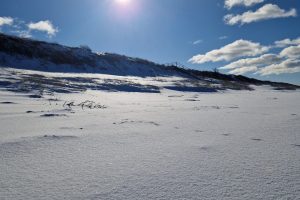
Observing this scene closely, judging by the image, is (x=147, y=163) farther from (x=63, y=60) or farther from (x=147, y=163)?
(x=63, y=60)

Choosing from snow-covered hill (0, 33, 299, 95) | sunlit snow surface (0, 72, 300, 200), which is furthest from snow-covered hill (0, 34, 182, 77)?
sunlit snow surface (0, 72, 300, 200)

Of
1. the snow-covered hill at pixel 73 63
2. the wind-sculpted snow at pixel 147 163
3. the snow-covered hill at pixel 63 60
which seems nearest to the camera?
the wind-sculpted snow at pixel 147 163

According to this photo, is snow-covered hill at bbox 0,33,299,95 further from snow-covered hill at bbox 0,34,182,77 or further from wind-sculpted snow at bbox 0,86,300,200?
wind-sculpted snow at bbox 0,86,300,200

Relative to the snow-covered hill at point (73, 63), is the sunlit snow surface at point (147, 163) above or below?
below

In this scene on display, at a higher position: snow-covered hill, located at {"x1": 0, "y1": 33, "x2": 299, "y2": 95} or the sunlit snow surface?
snow-covered hill, located at {"x1": 0, "y1": 33, "x2": 299, "y2": 95}

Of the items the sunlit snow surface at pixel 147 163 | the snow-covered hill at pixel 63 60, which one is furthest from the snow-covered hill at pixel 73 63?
the sunlit snow surface at pixel 147 163

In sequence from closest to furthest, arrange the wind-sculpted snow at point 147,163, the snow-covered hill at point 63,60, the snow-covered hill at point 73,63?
1. the wind-sculpted snow at point 147,163
2. the snow-covered hill at point 73,63
3. the snow-covered hill at point 63,60

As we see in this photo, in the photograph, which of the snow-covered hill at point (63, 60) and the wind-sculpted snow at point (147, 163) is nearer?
the wind-sculpted snow at point (147, 163)

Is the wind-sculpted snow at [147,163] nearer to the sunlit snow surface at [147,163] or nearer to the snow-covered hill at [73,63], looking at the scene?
the sunlit snow surface at [147,163]

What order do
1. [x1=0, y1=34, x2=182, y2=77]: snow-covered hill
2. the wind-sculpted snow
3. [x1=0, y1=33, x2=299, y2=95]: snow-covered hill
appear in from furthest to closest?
[x1=0, y1=34, x2=182, y2=77]: snow-covered hill → [x1=0, y1=33, x2=299, y2=95]: snow-covered hill → the wind-sculpted snow

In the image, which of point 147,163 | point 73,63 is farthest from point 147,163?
point 73,63

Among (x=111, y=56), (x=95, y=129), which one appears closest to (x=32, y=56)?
(x=111, y=56)

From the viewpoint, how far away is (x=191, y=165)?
6.16 ft

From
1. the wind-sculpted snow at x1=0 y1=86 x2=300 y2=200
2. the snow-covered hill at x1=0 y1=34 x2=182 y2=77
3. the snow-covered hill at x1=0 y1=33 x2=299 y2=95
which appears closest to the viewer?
the wind-sculpted snow at x1=0 y1=86 x2=300 y2=200
